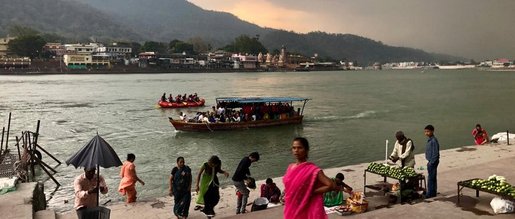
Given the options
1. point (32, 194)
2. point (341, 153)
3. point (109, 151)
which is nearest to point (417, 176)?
point (109, 151)

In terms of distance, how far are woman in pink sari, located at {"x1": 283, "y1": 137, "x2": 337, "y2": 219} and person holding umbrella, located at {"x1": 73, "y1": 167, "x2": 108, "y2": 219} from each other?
375 cm

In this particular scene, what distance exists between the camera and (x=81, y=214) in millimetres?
6270

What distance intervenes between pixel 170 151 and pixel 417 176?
1521 centimetres

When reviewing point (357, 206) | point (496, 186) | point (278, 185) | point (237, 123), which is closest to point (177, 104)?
point (237, 123)

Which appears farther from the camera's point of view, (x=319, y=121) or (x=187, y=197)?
(x=319, y=121)

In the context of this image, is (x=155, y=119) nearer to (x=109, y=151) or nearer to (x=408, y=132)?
(x=408, y=132)

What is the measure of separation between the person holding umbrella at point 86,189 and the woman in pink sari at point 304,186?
12.3 feet

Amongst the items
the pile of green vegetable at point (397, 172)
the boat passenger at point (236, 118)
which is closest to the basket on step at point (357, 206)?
the pile of green vegetable at point (397, 172)

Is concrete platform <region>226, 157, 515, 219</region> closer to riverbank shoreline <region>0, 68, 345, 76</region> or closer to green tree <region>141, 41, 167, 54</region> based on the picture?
riverbank shoreline <region>0, 68, 345, 76</region>

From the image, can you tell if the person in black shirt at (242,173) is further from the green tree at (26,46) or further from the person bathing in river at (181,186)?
the green tree at (26,46)

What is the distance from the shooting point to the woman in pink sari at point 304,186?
3730 mm

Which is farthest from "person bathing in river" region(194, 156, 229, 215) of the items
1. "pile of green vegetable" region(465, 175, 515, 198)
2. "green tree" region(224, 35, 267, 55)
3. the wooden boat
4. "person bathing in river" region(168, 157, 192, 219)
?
"green tree" region(224, 35, 267, 55)

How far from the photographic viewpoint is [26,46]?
4990 inches

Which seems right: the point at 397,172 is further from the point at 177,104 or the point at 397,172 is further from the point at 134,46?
the point at 134,46
